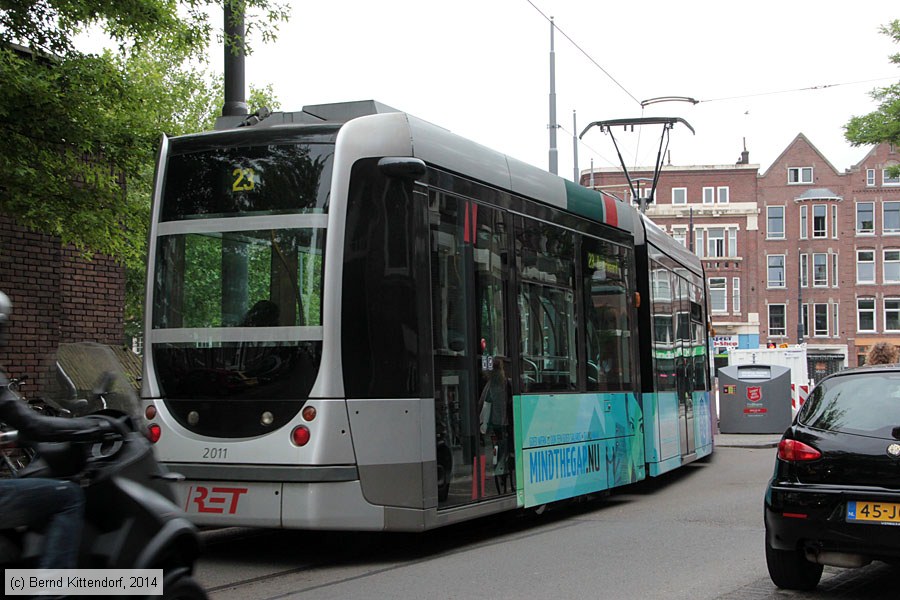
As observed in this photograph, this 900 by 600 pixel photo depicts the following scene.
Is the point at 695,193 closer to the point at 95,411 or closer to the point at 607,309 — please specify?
the point at 607,309

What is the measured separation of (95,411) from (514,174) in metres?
5.80

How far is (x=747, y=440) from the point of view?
874 inches

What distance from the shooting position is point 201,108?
131 ft

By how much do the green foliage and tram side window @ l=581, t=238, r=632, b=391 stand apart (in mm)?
4229

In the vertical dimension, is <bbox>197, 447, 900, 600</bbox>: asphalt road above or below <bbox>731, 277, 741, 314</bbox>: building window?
below

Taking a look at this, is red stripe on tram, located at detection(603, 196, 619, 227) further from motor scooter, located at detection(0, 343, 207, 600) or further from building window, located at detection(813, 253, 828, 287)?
building window, located at detection(813, 253, 828, 287)

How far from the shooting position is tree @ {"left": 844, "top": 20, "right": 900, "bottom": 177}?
26.3 m

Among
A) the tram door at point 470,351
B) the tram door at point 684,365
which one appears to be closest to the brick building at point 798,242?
the tram door at point 684,365

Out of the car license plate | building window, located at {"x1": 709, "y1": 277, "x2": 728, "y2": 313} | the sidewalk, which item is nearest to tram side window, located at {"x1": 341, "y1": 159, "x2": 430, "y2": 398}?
the car license plate

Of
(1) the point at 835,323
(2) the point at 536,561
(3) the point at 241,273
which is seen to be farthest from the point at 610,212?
A: (1) the point at 835,323

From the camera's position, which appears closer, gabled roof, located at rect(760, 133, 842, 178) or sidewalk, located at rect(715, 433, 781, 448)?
sidewalk, located at rect(715, 433, 781, 448)

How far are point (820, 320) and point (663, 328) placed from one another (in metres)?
57.7

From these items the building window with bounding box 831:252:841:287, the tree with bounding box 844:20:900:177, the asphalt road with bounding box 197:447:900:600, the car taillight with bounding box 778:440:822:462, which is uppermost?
the tree with bounding box 844:20:900:177

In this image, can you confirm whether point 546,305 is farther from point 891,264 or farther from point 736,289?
point 891,264
